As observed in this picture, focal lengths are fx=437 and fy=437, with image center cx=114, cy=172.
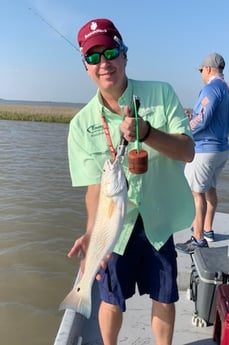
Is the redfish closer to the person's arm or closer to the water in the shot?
the person's arm

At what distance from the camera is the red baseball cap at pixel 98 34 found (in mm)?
2311

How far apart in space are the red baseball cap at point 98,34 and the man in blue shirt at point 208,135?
8.53 ft

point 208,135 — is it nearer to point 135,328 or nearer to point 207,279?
point 207,279

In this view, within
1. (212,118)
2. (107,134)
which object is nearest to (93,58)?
(107,134)

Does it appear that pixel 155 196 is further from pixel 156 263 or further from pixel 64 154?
pixel 64 154

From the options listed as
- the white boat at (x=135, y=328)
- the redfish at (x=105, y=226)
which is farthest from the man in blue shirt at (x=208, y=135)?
the redfish at (x=105, y=226)

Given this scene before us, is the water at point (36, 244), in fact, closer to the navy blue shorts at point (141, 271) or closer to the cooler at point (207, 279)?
the cooler at point (207, 279)

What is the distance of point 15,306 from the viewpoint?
206 inches

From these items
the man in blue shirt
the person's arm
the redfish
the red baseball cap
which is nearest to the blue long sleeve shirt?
the man in blue shirt

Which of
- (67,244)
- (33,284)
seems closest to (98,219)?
(33,284)

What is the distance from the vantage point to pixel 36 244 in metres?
7.27

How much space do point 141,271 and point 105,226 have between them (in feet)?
1.96

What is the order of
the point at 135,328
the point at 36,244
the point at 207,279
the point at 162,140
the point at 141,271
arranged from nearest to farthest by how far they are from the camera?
the point at 162,140, the point at 141,271, the point at 207,279, the point at 135,328, the point at 36,244

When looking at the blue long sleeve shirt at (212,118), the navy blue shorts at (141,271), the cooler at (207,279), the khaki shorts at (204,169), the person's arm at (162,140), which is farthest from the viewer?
the khaki shorts at (204,169)
